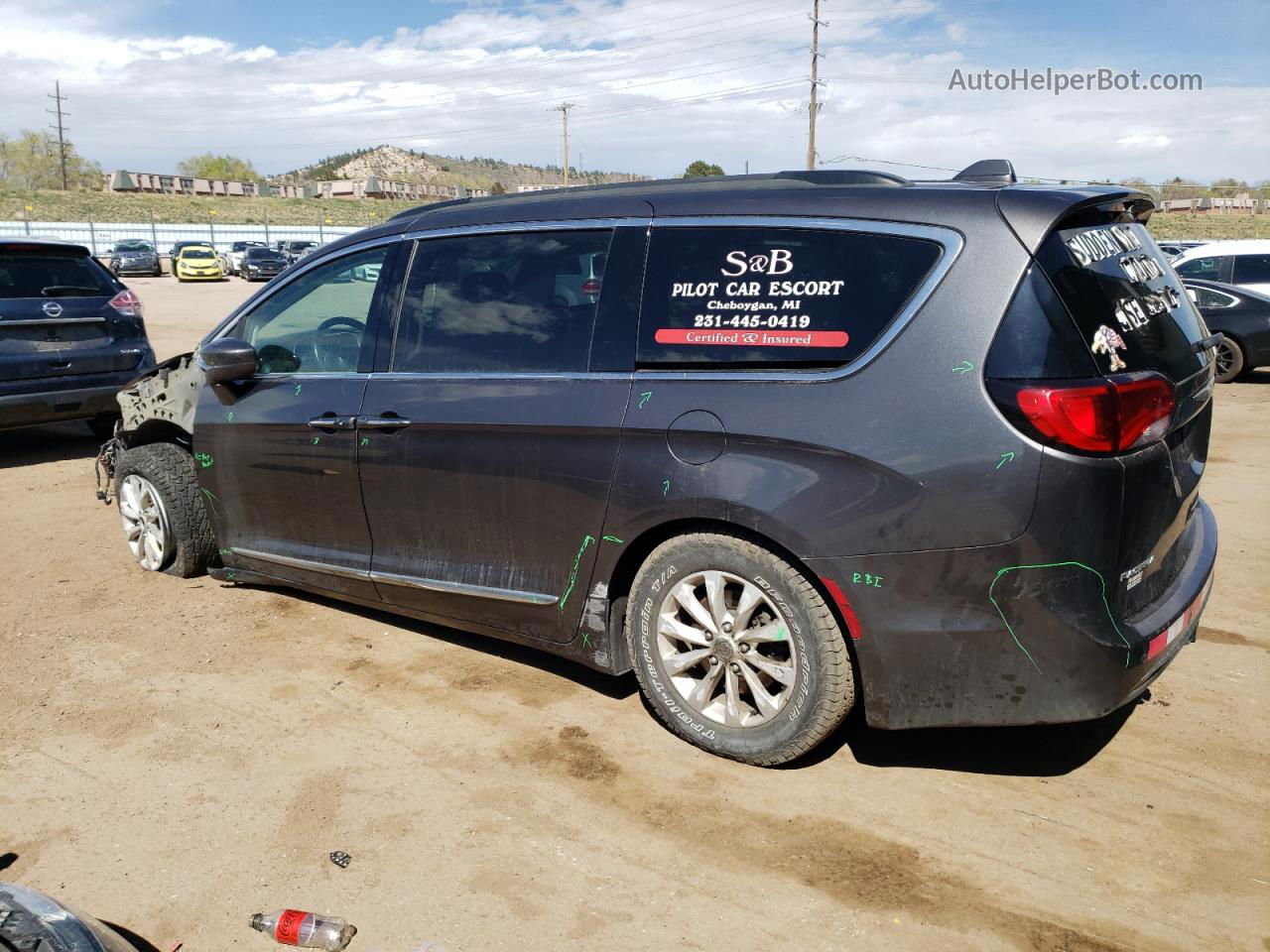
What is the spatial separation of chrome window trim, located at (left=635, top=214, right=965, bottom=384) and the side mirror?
6.69 feet

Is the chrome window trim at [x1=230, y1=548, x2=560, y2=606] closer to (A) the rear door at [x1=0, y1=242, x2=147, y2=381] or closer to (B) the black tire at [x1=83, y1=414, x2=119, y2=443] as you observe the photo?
(A) the rear door at [x1=0, y1=242, x2=147, y2=381]

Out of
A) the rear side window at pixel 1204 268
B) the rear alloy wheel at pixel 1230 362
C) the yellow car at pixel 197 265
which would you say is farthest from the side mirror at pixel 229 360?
the yellow car at pixel 197 265

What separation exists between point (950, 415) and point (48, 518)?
19.7 ft

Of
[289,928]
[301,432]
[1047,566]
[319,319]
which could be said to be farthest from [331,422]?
[1047,566]

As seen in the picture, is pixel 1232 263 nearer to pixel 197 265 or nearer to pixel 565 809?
pixel 565 809

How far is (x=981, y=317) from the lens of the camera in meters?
2.88

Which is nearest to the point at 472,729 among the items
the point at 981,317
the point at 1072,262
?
the point at 981,317

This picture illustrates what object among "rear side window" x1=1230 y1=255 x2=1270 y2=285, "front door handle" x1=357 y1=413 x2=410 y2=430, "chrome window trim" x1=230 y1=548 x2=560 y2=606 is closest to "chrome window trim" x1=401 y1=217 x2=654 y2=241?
"front door handle" x1=357 y1=413 x2=410 y2=430

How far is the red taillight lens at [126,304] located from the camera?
848 cm

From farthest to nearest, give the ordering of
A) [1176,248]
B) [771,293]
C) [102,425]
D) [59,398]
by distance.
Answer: [1176,248] → [102,425] → [59,398] → [771,293]

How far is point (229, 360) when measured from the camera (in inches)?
181

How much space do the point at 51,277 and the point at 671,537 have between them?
677 centimetres

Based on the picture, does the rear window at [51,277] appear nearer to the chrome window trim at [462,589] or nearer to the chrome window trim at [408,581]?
the chrome window trim at [408,581]

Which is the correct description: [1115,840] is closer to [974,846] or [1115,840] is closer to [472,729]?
[974,846]
